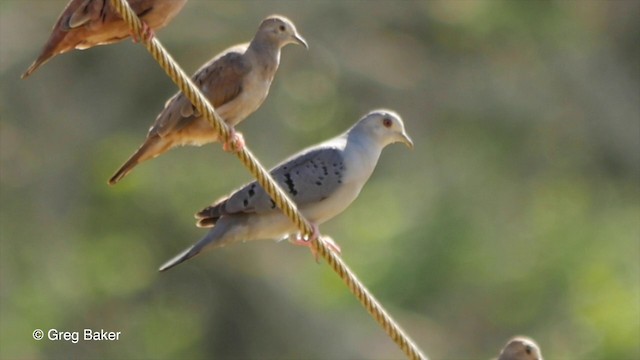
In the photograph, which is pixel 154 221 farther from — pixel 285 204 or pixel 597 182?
pixel 285 204

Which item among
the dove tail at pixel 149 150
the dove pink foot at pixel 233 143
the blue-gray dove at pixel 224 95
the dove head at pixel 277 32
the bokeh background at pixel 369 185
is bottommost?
the bokeh background at pixel 369 185

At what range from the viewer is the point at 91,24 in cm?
709

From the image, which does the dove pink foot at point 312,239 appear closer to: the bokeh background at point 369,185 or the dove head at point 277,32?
the dove head at point 277,32

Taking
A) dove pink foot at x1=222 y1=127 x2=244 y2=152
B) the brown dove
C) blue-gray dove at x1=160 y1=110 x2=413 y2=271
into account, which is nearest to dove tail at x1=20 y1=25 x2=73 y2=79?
A: the brown dove

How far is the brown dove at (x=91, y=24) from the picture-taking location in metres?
7.05

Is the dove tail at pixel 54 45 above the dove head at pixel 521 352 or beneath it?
above

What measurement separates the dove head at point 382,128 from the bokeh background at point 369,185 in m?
6.14

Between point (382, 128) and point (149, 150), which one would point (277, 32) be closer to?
point (382, 128)

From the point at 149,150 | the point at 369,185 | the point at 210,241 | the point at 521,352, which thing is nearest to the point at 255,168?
the point at 210,241

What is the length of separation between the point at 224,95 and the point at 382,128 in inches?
30.6

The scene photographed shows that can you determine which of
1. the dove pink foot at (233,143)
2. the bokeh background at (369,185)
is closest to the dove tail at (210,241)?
the dove pink foot at (233,143)

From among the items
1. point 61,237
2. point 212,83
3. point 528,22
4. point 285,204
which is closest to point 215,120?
point 285,204

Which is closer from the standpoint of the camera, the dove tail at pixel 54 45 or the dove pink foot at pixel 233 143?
the dove pink foot at pixel 233 143

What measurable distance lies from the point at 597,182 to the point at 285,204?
10765 millimetres
